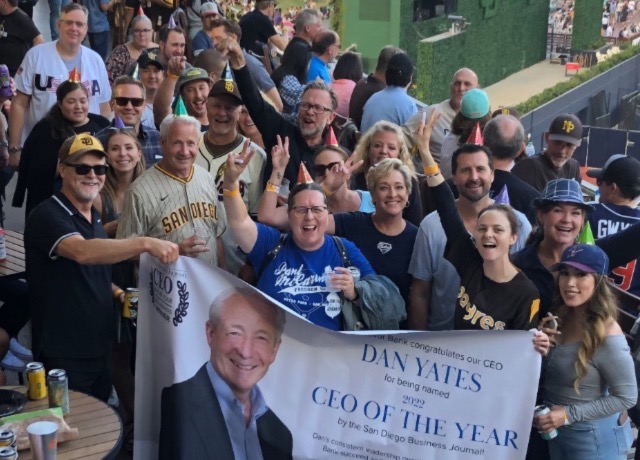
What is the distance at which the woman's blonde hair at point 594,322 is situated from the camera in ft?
15.1

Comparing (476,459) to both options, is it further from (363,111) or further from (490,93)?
(490,93)

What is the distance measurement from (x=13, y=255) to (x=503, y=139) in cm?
345

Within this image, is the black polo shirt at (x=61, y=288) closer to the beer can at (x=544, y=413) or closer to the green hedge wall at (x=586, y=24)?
the beer can at (x=544, y=413)

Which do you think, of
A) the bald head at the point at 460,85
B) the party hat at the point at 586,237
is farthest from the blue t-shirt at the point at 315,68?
the party hat at the point at 586,237

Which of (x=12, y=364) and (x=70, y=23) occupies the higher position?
(x=70, y=23)

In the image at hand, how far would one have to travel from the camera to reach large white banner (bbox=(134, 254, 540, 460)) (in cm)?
456

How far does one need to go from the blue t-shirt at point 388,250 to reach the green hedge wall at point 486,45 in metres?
15.5

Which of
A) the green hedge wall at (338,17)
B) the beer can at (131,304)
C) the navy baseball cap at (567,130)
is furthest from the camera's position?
the green hedge wall at (338,17)

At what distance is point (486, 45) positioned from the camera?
2575cm

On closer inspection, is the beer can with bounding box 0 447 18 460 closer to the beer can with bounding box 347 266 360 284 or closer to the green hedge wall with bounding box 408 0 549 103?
the beer can with bounding box 347 266 360 284

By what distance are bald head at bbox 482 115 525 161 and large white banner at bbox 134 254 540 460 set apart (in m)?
2.10

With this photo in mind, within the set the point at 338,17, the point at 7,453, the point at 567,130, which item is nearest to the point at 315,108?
the point at 567,130

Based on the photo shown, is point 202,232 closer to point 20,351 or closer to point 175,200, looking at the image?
point 175,200

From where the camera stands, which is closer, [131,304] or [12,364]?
[131,304]
